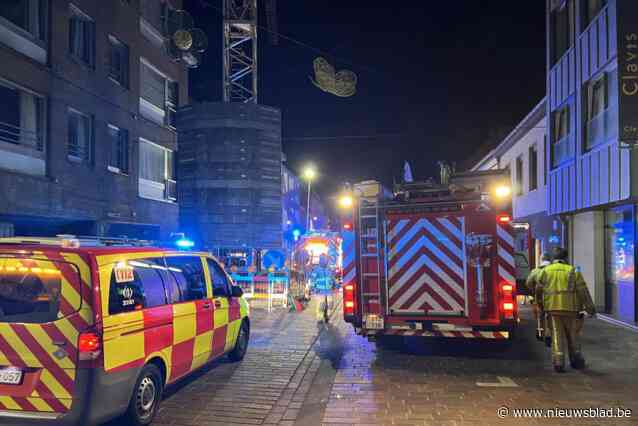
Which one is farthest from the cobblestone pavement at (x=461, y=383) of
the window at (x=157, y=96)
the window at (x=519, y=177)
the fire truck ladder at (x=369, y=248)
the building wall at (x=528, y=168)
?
the window at (x=157, y=96)

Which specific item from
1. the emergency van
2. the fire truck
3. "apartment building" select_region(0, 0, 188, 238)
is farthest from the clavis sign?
"apartment building" select_region(0, 0, 188, 238)

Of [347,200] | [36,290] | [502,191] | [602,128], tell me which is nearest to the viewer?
[36,290]

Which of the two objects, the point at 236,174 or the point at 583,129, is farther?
the point at 236,174

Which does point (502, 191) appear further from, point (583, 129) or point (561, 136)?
point (561, 136)

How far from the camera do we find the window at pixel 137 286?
15.7ft

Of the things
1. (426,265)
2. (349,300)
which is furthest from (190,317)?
(426,265)

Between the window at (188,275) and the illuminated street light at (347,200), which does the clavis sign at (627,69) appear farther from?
the window at (188,275)

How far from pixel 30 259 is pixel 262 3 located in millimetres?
24583

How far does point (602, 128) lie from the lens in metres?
12.2

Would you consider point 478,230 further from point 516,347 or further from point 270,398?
point 270,398

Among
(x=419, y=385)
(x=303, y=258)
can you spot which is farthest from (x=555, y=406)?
(x=303, y=258)

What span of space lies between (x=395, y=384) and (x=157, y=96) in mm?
17588

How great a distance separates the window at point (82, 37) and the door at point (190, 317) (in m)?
11.6

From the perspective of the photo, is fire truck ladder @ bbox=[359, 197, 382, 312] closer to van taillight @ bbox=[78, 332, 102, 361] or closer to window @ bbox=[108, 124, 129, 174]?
van taillight @ bbox=[78, 332, 102, 361]
